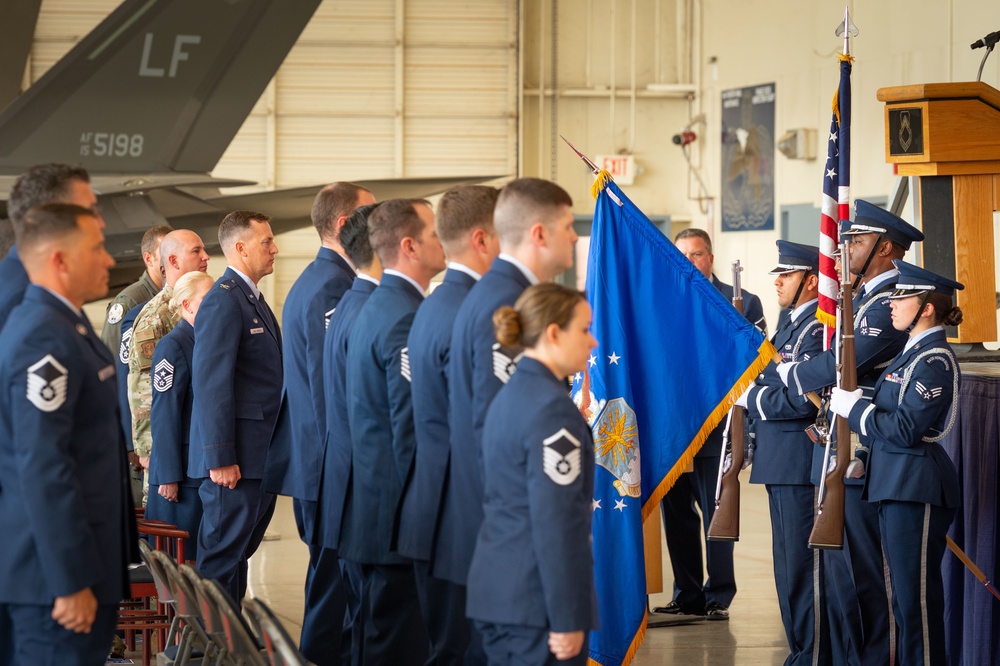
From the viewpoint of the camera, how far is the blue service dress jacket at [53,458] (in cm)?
248

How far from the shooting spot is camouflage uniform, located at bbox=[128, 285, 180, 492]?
508 centimetres

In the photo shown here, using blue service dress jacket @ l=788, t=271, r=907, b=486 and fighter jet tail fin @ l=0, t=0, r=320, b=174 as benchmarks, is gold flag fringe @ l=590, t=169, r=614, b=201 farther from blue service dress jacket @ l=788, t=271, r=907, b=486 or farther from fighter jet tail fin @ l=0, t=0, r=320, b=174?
fighter jet tail fin @ l=0, t=0, r=320, b=174

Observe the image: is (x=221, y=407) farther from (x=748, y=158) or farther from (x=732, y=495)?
(x=748, y=158)

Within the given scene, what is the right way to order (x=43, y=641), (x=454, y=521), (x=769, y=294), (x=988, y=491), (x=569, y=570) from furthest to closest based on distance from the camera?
(x=769, y=294), (x=988, y=491), (x=454, y=521), (x=43, y=641), (x=569, y=570)

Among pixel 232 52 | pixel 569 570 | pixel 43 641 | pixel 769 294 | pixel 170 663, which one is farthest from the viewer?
pixel 769 294

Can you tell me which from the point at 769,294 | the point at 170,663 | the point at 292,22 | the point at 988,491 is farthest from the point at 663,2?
the point at 170,663

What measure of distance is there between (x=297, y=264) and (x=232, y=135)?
3470mm

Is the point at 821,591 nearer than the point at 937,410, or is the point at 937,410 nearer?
the point at 937,410

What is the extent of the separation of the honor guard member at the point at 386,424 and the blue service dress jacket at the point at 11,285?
881mm

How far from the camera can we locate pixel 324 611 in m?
4.07

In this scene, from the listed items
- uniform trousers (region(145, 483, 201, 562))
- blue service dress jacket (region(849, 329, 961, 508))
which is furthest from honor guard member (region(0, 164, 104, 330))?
blue service dress jacket (region(849, 329, 961, 508))

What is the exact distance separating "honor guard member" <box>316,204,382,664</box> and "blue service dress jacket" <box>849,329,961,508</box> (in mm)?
1597

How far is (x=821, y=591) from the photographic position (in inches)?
163

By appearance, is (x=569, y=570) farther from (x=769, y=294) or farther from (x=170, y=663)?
(x=769, y=294)
